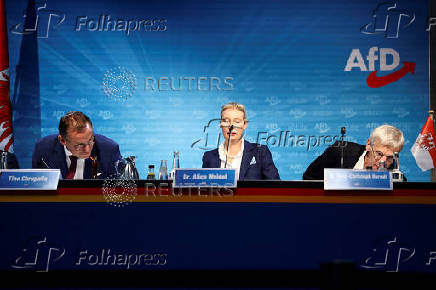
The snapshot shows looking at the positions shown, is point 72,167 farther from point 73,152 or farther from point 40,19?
point 40,19

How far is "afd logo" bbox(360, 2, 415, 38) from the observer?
4.80 meters

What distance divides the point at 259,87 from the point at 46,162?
2316 mm

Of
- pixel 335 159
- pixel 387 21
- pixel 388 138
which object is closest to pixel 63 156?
pixel 335 159

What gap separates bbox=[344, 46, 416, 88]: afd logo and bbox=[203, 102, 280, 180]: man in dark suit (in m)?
1.60

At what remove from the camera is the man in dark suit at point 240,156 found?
3.60m

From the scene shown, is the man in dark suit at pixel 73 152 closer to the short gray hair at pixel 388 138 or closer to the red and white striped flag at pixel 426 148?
the short gray hair at pixel 388 138

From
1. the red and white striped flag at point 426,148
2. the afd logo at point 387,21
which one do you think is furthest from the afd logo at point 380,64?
the red and white striped flag at point 426,148

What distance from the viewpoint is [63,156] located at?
11.4ft

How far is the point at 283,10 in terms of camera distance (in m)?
4.86
